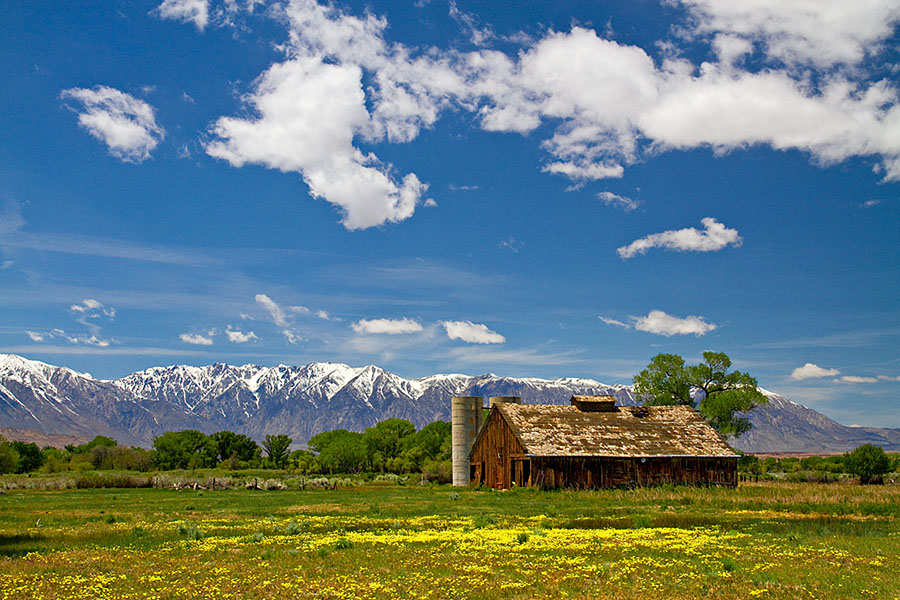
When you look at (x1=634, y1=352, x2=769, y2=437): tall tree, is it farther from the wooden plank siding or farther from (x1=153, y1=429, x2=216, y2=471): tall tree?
(x1=153, y1=429, x2=216, y2=471): tall tree

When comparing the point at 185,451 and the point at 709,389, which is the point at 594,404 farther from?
the point at 185,451

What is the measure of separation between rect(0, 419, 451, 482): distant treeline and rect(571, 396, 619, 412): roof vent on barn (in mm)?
44360

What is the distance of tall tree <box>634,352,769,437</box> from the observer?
3100 inches

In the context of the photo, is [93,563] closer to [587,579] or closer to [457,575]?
[457,575]

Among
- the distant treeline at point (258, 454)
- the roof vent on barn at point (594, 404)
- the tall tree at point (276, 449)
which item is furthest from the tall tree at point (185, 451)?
the roof vent on barn at point (594, 404)

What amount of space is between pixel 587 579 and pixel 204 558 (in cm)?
1014

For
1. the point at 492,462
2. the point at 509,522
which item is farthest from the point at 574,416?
the point at 509,522

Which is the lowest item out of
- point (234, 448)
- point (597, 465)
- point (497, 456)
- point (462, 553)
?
point (234, 448)

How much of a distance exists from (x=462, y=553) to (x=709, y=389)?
226 feet

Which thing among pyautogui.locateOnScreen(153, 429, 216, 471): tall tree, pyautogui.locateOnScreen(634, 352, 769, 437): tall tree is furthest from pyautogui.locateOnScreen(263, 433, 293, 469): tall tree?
pyautogui.locateOnScreen(634, 352, 769, 437): tall tree

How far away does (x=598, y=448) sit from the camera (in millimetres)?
55844

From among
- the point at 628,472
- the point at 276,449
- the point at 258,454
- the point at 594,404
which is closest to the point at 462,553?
the point at 628,472

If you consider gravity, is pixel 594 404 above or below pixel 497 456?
above

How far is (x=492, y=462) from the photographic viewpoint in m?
61.7
